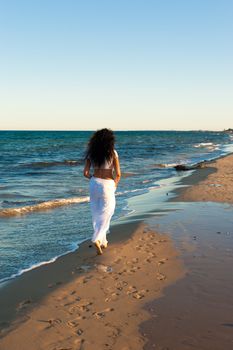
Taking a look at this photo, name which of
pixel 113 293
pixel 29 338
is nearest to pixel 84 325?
pixel 29 338

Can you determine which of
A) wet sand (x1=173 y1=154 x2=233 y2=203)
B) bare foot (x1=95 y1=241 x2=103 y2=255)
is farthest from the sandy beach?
wet sand (x1=173 y1=154 x2=233 y2=203)

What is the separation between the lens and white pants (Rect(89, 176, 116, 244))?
6.32 metres

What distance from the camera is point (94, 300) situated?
446cm

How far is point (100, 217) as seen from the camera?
6.33 meters

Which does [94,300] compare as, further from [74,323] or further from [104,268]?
[104,268]

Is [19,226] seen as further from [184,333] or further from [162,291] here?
[184,333]

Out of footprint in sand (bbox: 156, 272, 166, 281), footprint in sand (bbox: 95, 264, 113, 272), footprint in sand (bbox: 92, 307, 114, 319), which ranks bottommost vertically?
footprint in sand (bbox: 95, 264, 113, 272)

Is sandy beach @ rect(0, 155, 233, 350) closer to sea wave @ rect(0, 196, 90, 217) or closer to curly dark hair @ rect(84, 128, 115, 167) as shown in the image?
curly dark hair @ rect(84, 128, 115, 167)

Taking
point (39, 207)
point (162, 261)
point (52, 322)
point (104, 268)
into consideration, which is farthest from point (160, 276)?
point (39, 207)

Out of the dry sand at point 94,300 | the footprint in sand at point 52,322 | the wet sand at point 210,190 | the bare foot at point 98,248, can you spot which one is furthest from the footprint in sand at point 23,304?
the wet sand at point 210,190

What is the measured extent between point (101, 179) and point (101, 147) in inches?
19.4

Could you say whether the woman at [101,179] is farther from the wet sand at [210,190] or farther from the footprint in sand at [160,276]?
the wet sand at [210,190]

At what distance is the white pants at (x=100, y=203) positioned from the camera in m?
6.32

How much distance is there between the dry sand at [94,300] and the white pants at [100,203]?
407mm
